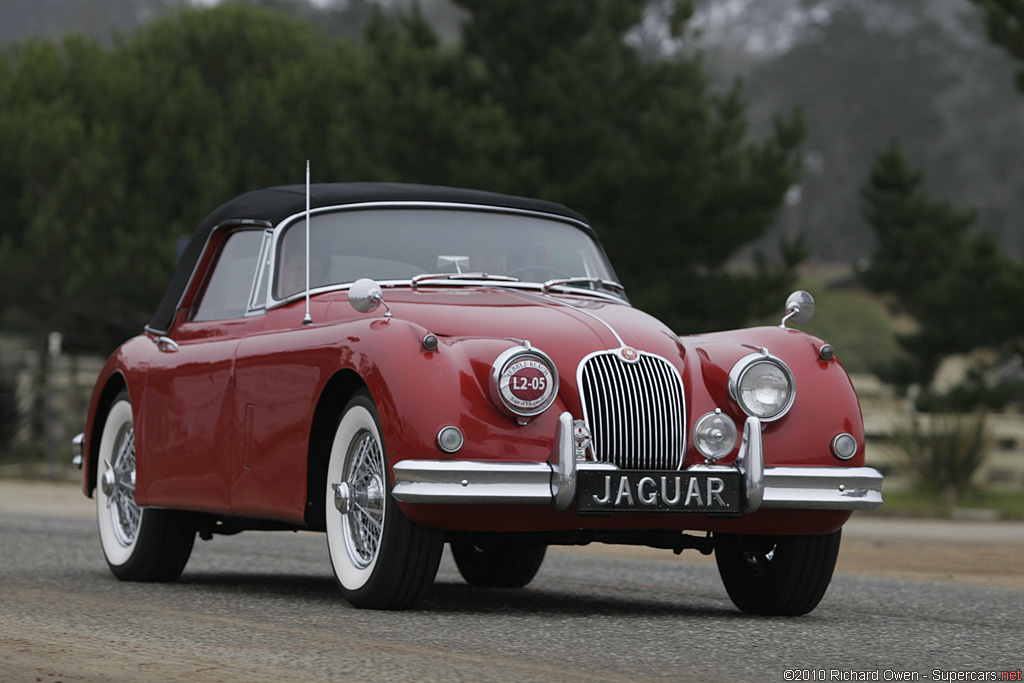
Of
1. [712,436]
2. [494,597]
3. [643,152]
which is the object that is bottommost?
[494,597]

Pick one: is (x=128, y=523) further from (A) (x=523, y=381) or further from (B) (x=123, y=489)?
(A) (x=523, y=381)

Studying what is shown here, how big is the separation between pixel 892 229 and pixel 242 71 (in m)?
15.3

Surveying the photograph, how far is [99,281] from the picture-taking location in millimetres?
30641

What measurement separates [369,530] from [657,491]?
1.15 metres

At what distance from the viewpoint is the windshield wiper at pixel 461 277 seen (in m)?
7.69

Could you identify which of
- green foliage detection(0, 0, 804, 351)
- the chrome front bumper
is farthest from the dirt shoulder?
green foliage detection(0, 0, 804, 351)

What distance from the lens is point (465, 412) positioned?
20.7 ft

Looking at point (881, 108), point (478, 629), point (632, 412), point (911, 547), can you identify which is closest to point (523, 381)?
point (632, 412)

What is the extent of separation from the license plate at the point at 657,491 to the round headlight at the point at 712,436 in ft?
0.50

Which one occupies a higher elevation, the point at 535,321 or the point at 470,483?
the point at 535,321

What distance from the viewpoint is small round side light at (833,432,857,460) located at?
22.6 ft

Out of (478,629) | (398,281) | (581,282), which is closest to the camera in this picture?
(478,629)

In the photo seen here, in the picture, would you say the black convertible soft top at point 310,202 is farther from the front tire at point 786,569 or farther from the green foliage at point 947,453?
the green foliage at point 947,453

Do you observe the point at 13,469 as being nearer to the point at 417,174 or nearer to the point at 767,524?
the point at 417,174
